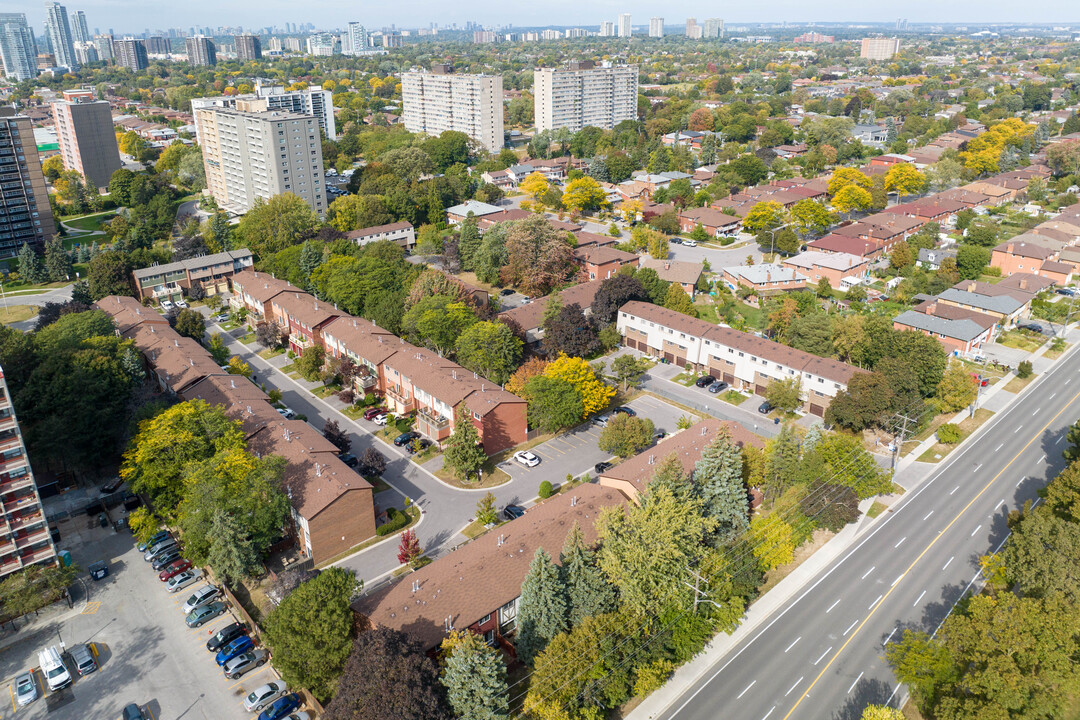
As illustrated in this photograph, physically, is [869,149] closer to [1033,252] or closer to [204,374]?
[1033,252]

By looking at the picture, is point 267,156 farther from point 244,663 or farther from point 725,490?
point 725,490

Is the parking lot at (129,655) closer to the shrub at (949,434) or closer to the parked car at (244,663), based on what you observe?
the parked car at (244,663)

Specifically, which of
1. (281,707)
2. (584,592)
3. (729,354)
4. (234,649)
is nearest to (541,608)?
(584,592)

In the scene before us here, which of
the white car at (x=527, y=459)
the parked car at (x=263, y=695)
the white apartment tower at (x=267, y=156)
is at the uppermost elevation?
the white apartment tower at (x=267, y=156)

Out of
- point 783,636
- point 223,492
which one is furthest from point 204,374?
point 783,636

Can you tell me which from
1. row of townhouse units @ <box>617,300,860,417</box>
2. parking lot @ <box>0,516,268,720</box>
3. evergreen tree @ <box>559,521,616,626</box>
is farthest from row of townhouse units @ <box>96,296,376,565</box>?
row of townhouse units @ <box>617,300,860,417</box>

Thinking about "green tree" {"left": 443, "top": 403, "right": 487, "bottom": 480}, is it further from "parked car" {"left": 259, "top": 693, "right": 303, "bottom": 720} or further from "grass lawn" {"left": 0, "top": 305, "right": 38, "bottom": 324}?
"grass lawn" {"left": 0, "top": 305, "right": 38, "bottom": 324}

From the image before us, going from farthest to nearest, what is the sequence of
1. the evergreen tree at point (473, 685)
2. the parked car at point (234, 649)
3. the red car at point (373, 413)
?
1. the red car at point (373, 413)
2. the parked car at point (234, 649)
3. the evergreen tree at point (473, 685)

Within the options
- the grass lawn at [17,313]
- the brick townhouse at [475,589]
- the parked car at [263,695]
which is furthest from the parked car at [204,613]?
the grass lawn at [17,313]
